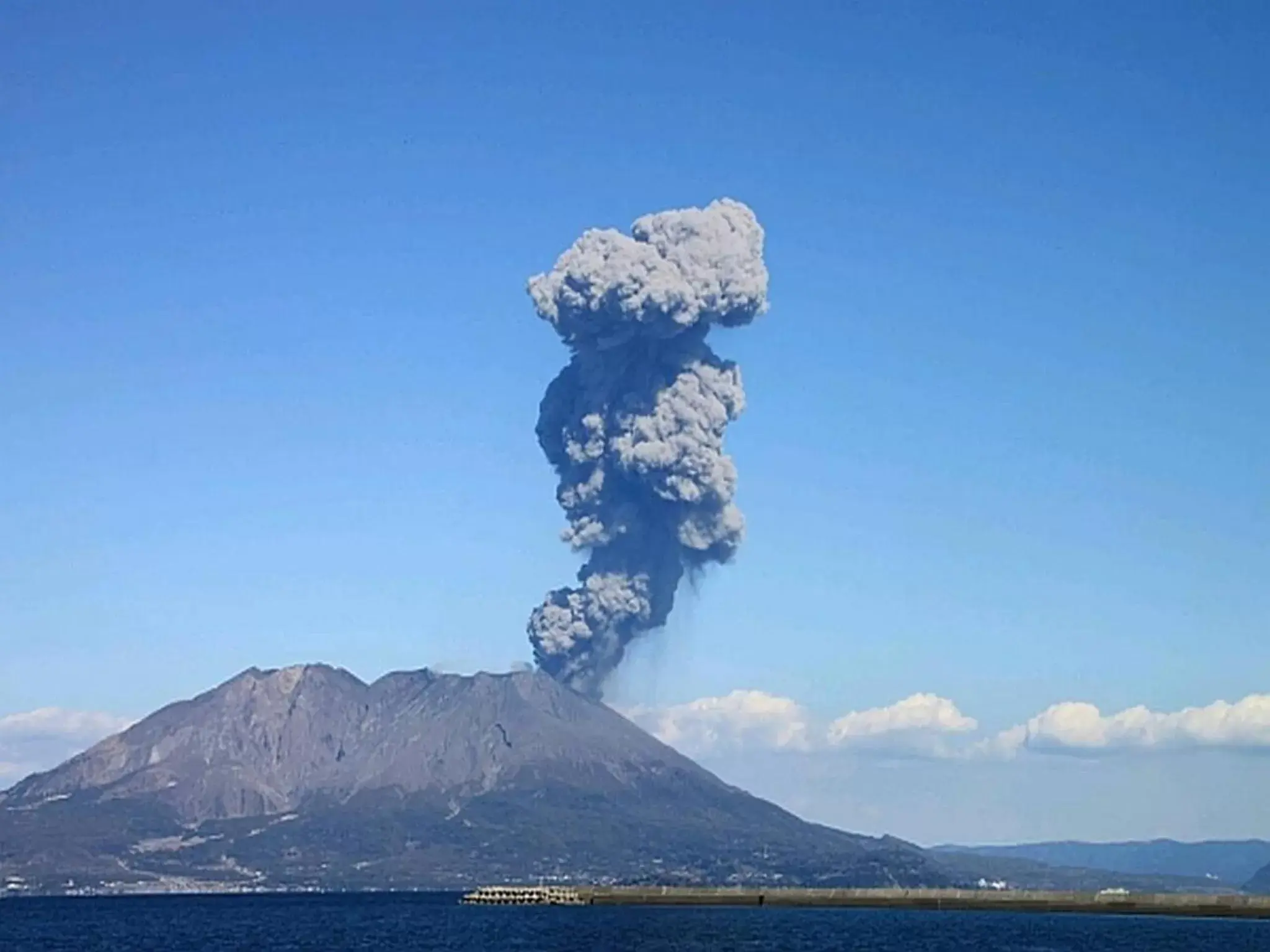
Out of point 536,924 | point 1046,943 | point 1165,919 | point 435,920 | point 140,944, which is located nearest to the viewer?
point 1046,943

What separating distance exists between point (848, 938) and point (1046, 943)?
554 inches

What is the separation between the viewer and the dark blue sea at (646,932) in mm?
121875

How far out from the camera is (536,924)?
500 ft

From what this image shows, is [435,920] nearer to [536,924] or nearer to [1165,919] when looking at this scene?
[536,924]

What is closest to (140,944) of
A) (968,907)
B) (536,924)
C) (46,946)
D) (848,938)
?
(46,946)

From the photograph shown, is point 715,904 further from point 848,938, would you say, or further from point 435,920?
point 848,938

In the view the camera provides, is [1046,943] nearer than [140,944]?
Yes

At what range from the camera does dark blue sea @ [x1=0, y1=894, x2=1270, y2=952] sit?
400 ft

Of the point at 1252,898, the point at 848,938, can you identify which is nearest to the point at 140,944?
the point at 848,938

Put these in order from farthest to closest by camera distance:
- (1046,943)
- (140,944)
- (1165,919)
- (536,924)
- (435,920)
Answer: (1165,919) → (435,920) → (536,924) → (140,944) → (1046,943)

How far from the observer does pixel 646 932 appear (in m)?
135

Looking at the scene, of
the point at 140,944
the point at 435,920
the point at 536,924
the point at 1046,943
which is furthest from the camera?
the point at 435,920

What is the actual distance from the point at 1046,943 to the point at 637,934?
2920cm

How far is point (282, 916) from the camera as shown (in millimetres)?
195500
